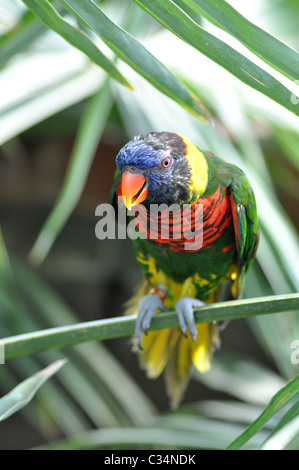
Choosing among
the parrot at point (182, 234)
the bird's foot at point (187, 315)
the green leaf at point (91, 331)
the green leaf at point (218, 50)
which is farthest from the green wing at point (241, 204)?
the green leaf at point (218, 50)

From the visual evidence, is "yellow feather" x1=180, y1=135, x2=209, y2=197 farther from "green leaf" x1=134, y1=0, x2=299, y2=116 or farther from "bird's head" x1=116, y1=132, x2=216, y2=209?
"green leaf" x1=134, y1=0, x2=299, y2=116

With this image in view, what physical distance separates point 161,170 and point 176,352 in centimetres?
49

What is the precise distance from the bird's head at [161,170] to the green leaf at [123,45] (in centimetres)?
15

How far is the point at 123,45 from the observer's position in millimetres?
482

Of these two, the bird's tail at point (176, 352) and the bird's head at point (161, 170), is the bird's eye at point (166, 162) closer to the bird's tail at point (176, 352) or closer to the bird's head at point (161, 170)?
the bird's head at point (161, 170)

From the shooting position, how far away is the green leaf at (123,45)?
47 centimetres

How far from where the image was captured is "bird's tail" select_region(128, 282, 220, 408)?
1050mm

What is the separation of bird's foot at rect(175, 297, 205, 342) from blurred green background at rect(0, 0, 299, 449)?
0.61 feet

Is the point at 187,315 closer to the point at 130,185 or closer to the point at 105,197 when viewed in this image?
the point at 130,185

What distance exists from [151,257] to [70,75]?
424 millimetres

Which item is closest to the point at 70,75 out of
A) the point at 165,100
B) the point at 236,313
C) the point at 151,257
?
the point at 165,100

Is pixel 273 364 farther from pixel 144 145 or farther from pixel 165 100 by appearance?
pixel 144 145

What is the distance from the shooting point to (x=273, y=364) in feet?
7.75

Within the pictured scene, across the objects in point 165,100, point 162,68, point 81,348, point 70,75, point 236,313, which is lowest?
point 236,313
